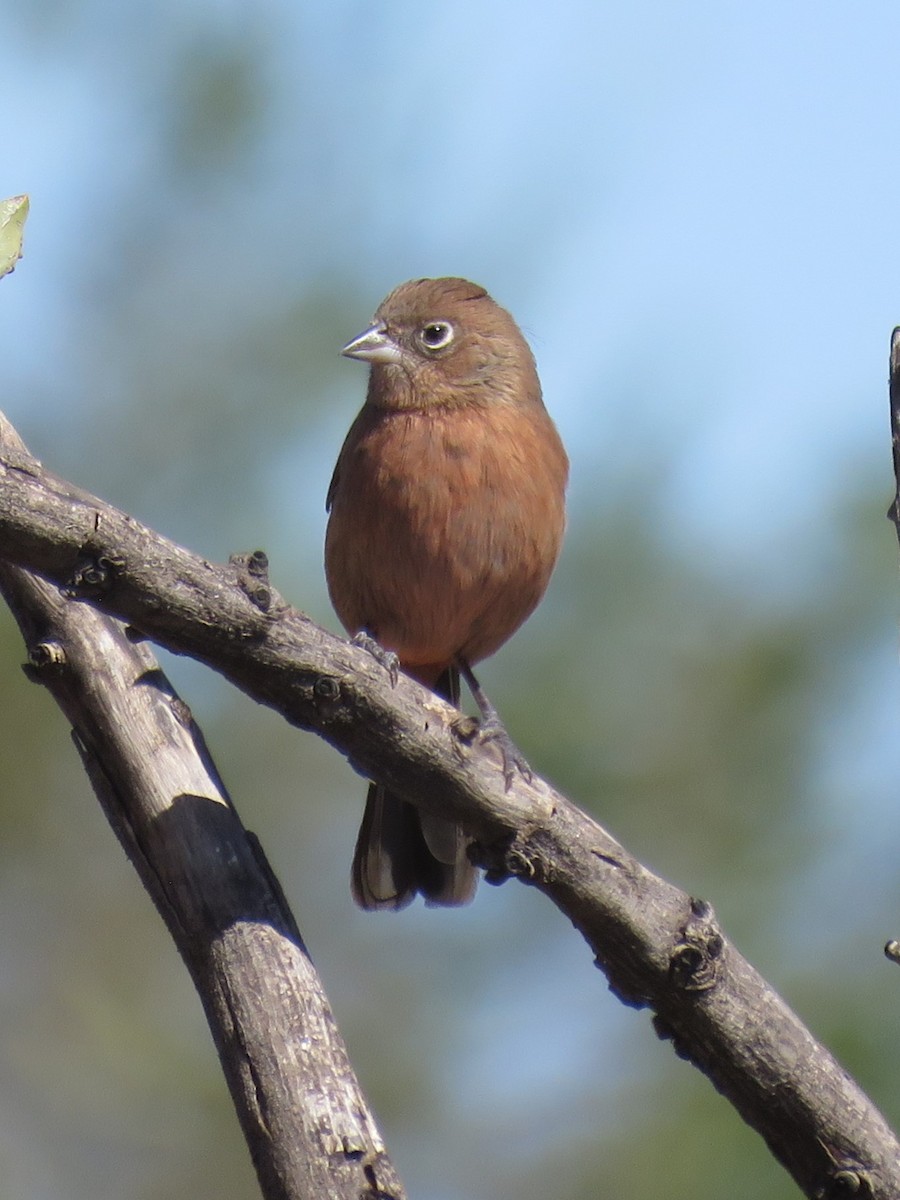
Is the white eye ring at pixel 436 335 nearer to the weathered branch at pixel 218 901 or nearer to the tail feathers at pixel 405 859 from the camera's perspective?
the tail feathers at pixel 405 859

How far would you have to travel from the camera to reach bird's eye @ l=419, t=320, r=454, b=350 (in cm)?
720

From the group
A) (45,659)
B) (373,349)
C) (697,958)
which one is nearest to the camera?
(697,958)

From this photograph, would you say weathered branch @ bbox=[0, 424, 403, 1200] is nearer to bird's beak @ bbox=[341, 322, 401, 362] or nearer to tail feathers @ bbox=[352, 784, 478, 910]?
tail feathers @ bbox=[352, 784, 478, 910]

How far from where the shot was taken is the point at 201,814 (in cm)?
471

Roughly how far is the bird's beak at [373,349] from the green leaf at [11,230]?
2.75 meters

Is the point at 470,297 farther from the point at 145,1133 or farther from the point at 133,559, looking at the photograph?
the point at 145,1133

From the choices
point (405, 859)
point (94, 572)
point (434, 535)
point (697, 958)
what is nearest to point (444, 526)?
point (434, 535)

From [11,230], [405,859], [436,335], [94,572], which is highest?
[436,335]

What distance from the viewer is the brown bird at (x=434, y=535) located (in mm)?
6469

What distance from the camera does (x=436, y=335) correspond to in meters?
7.27

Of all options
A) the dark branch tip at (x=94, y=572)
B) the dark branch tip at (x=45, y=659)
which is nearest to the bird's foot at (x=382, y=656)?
the dark branch tip at (x=94, y=572)

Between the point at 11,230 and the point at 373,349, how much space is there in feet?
9.45

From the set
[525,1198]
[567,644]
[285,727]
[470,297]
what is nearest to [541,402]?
[470,297]

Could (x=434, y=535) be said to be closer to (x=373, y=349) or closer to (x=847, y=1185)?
(x=373, y=349)
